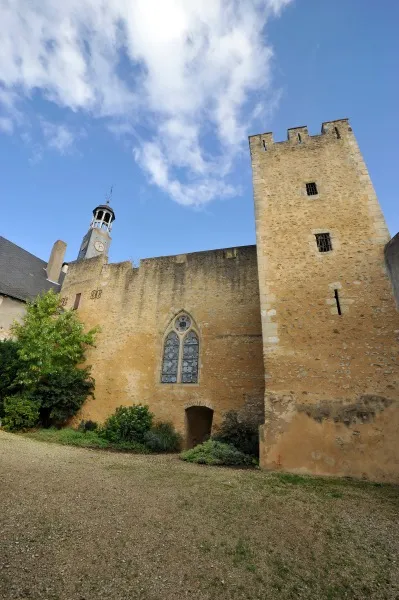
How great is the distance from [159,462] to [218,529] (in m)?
3.69

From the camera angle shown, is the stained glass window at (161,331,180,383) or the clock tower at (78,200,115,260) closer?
the stained glass window at (161,331,180,383)

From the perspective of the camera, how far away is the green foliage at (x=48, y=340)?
10.2m

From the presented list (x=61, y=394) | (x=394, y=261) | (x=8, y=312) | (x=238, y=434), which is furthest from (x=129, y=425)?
(x=8, y=312)

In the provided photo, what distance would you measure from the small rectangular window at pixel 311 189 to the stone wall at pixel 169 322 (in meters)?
2.84

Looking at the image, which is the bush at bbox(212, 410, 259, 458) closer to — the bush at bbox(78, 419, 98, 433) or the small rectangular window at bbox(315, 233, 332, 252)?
the bush at bbox(78, 419, 98, 433)

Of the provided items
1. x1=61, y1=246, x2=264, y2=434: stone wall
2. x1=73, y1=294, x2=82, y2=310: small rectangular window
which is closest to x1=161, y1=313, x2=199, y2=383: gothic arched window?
x1=61, y1=246, x2=264, y2=434: stone wall

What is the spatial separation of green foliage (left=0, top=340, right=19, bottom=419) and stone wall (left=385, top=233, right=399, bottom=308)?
11.8m

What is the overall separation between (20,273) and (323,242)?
16.7 meters

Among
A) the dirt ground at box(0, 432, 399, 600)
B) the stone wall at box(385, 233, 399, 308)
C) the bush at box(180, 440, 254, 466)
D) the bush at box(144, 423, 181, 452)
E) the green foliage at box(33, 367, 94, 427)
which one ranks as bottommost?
the dirt ground at box(0, 432, 399, 600)

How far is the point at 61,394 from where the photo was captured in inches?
400

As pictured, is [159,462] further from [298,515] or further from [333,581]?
[333,581]

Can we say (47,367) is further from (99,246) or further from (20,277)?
(99,246)

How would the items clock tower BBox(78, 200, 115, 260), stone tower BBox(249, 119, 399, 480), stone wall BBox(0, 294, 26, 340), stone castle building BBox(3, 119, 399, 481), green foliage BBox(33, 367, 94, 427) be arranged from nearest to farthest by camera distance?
stone tower BBox(249, 119, 399, 480) → stone castle building BBox(3, 119, 399, 481) → green foliage BBox(33, 367, 94, 427) → stone wall BBox(0, 294, 26, 340) → clock tower BBox(78, 200, 115, 260)

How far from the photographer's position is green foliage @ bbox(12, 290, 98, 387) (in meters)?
10.2
